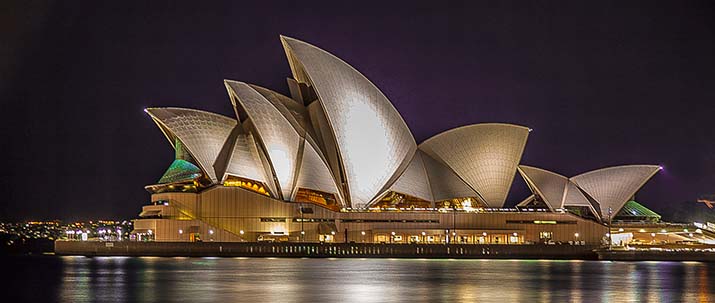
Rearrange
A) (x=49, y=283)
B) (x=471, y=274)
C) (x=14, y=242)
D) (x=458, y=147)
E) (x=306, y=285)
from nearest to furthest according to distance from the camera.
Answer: (x=306, y=285)
(x=49, y=283)
(x=471, y=274)
(x=458, y=147)
(x=14, y=242)

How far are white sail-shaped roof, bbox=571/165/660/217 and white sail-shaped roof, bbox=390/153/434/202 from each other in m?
15.0

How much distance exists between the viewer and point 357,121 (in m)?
83.1

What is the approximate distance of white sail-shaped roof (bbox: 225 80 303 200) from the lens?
8181 centimetres

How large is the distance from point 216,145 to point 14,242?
238 ft

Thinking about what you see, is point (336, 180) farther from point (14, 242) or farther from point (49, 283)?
point (14, 242)

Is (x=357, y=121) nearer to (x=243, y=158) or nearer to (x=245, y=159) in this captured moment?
(x=245, y=159)

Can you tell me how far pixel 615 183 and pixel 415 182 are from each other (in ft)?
64.2

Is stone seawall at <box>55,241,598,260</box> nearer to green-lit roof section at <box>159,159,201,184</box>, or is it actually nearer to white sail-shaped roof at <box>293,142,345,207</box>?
white sail-shaped roof at <box>293,142,345,207</box>

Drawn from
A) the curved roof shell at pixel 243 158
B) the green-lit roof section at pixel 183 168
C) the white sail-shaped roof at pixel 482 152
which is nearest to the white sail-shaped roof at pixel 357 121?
the white sail-shaped roof at pixel 482 152

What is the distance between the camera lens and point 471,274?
60.1 metres

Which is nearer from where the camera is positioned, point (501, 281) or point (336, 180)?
point (501, 281)

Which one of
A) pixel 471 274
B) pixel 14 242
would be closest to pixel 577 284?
pixel 471 274

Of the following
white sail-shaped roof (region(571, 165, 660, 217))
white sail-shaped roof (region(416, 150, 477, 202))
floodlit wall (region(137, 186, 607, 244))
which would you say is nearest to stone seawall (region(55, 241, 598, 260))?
floodlit wall (region(137, 186, 607, 244))

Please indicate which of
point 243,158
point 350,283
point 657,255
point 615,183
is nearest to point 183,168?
point 243,158
